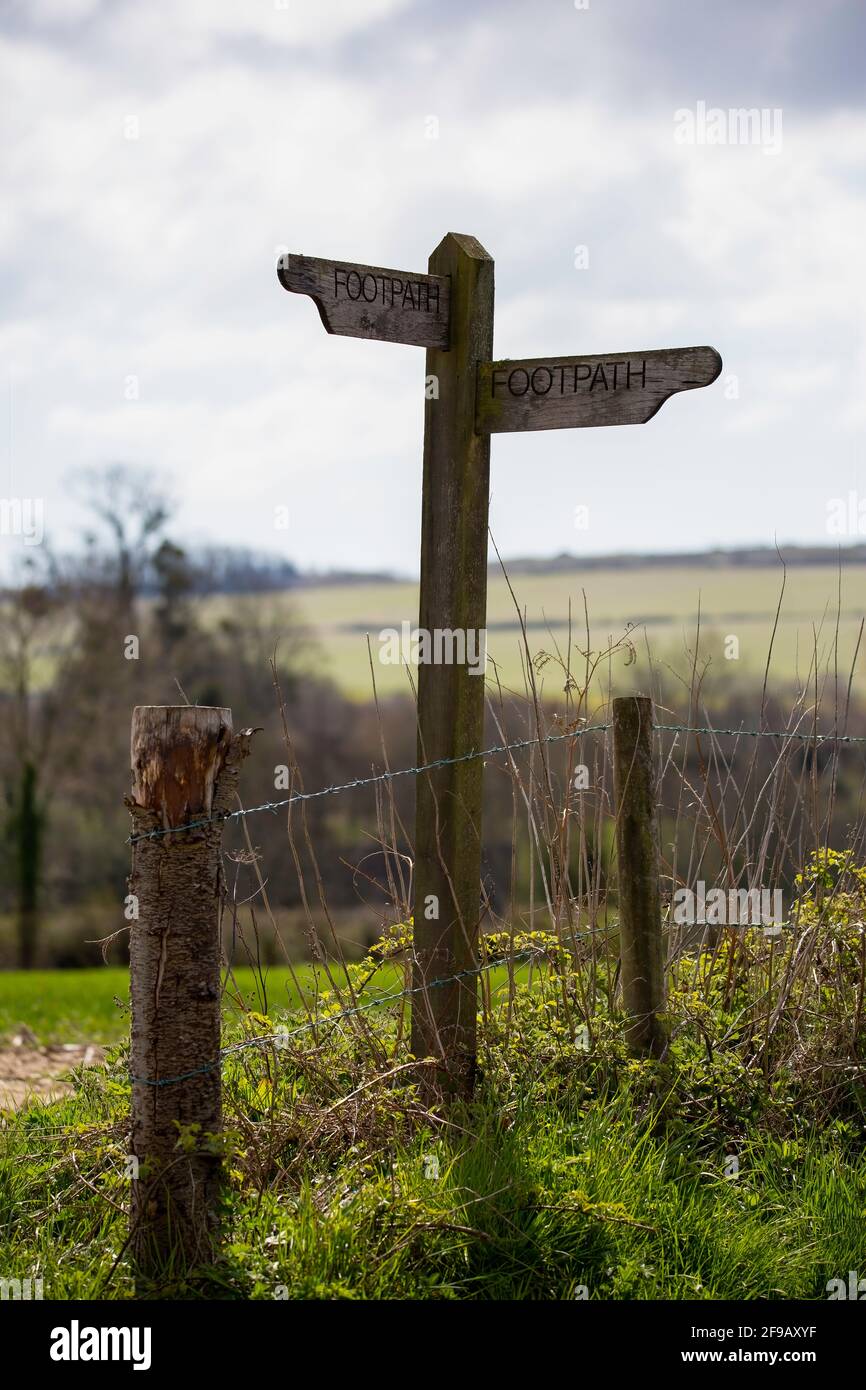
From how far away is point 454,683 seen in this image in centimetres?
411

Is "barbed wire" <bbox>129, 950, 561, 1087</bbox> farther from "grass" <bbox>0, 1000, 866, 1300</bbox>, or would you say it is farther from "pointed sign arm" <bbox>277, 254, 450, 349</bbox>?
"pointed sign arm" <bbox>277, 254, 450, 349</bbox>

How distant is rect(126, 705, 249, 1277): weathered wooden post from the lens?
3232 mm

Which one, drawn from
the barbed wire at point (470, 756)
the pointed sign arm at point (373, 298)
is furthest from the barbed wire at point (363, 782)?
the pointed sign arm at point (373, 298)

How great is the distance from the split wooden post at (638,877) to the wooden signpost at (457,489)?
0.48 m

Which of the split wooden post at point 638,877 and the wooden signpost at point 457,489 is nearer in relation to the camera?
the wooden signpost at point 457,489

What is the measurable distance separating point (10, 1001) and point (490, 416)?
31.0ft

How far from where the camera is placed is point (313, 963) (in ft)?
13.6

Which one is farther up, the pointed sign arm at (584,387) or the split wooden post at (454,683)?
the pointed sign arm at (584,387)

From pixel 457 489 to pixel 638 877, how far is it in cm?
139

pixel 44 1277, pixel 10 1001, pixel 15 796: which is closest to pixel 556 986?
pixel 44 1277

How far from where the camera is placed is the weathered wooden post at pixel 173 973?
3232 millimetres

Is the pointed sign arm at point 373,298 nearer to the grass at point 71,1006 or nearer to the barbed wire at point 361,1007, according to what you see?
the barbed wire at point 361,1007

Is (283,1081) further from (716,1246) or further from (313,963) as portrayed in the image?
(716,1246)

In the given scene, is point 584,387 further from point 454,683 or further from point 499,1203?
point 499,1203
